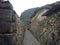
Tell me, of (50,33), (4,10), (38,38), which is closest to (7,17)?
(4,10)

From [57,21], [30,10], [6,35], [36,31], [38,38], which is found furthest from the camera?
[30,10]

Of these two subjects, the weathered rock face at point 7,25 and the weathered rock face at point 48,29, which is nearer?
the weathered rock face at point 7,25

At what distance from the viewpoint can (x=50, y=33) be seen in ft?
13.3

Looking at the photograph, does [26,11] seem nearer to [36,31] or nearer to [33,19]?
[33,19]

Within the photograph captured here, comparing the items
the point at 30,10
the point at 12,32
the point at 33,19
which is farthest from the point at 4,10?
the point at 30,10

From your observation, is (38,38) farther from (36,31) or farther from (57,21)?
(57,21)

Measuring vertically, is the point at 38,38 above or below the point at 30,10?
below

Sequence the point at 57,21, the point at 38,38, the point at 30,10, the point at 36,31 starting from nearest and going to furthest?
the point at 57,21, the point at 38,38, the point at 36,31, the point at 30,10

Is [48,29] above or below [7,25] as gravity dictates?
below

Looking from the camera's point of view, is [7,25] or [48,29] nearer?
[7,25]

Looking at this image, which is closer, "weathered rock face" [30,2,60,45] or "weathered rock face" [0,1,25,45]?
"weathered rock face" [0,1,25,45]

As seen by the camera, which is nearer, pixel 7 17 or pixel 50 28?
pixel 7 17

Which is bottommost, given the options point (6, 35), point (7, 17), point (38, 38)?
point (38, 38)

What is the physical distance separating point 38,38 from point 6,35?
1867mm
